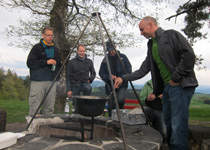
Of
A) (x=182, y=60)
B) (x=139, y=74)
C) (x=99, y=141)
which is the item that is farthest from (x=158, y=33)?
(x=99, y=141)

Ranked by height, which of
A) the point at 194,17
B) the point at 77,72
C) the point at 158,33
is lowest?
the point at 77,72

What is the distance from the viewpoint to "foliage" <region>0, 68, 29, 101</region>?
120 feet

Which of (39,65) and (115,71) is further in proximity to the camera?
(115,71)

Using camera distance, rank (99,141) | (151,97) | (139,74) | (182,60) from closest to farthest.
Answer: (182,60)
(99,141)
(139,74)
(151,97)

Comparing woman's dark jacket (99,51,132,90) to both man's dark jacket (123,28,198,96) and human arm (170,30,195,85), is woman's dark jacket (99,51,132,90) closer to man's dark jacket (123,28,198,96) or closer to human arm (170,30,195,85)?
man's dark jacket (123,28,198,96)

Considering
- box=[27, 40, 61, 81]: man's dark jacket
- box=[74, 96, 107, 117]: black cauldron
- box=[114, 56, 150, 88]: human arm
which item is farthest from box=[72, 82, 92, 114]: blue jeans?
box=[74, 96, 107, 117]: black cauldron

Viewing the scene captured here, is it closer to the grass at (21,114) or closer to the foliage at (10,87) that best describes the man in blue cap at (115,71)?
the grass at (21,114)

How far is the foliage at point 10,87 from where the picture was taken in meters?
36.7

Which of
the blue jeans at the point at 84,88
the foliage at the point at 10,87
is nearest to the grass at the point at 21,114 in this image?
the blue jeans at the point at 84,88

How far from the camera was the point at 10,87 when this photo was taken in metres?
38.6

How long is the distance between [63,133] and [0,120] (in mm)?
1316

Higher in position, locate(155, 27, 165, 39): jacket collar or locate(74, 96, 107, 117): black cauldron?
locate(155, 27, 165, 39): jacket collar

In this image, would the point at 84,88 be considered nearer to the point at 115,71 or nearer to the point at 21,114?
the point at 115,71

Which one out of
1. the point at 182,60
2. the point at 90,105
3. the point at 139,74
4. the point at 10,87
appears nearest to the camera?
the point at 182,60
